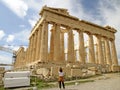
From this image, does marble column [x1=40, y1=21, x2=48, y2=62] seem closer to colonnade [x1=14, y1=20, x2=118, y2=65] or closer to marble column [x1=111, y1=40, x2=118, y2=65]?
colonnade [x1=14, y1=20, x2=118, y2=65]

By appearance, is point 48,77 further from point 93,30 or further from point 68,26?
point 93,30

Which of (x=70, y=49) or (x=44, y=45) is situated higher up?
(x=44, y=45)

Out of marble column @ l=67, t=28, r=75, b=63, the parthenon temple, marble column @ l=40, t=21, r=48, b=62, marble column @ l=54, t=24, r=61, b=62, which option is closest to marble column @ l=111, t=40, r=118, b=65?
the parthenon temple

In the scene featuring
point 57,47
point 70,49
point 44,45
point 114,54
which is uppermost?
point 44,45

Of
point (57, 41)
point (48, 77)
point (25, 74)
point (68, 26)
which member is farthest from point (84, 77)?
point (68, 26)

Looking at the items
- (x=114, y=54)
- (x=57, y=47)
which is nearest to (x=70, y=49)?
(x=57, y=47)

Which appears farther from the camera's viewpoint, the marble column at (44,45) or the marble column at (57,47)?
the marble column at (57,47)

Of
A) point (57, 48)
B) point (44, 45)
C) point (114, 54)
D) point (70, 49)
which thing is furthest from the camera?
point (114, 54)

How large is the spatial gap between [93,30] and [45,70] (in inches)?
857

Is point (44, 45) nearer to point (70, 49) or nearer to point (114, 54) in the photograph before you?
point (70, 49)

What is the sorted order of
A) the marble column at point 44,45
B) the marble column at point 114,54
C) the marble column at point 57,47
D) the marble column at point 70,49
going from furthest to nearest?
the marble column at point 114,54 → the marble column at point 70,49 → the marble column at point 57,47 → the marble column at point 44,45

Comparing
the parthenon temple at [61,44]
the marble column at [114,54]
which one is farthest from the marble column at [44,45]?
the marble column at [114,54]

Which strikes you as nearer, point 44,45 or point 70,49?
point 44,45

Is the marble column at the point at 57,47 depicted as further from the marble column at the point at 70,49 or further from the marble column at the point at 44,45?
the marble column at the point at 70,49
